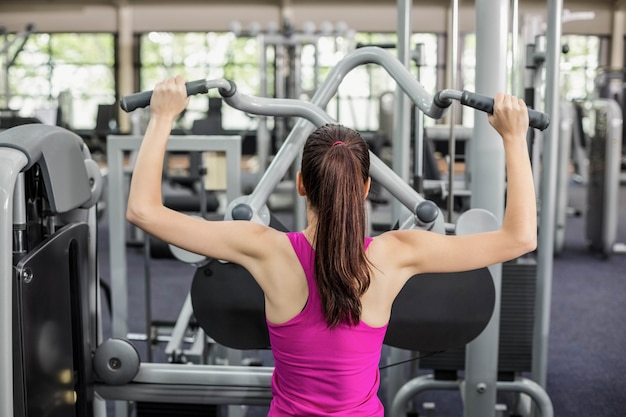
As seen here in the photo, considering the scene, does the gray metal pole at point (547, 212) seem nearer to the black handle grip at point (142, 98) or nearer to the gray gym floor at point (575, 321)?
the gray gym floor at point (575, 321)

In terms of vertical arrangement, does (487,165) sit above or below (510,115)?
below

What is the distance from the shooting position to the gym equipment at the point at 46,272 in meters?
1.22

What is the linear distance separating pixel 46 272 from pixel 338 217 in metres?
0.61

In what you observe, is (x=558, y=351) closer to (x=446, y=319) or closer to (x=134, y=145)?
(x=446, y=319)

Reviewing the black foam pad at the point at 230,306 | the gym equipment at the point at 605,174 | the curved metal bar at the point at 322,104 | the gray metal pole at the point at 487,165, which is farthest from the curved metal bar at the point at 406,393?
the gym equipment at the point at 605,174

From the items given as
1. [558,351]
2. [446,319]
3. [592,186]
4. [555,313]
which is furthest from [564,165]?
[446,319]

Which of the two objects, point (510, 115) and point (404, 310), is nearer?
point (510, 115)

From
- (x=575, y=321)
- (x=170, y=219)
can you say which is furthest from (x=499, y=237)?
(x=575, y=321)

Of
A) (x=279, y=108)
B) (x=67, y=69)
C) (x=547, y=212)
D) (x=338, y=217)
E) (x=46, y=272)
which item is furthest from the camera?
(x=67, y=69)

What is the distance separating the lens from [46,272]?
4.50 ft

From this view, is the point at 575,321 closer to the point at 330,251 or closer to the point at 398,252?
the point at 398,252

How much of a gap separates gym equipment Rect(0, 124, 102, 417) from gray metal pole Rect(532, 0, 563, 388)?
1207mm

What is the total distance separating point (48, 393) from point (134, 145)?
28.4 inches

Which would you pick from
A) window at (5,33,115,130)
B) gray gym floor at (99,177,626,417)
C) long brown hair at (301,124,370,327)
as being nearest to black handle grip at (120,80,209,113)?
long brown hair at (301,124,370,327)
